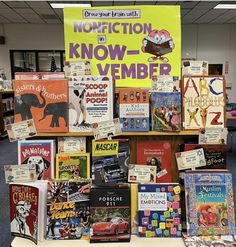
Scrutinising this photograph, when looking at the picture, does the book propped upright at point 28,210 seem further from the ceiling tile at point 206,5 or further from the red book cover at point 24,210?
the ceiling tile at point 206,5

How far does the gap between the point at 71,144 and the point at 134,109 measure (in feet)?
1.34

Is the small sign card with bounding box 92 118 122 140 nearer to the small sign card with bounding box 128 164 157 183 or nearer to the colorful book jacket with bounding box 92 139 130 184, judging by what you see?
the colorful book jacket with bounding box 92 139 130 184

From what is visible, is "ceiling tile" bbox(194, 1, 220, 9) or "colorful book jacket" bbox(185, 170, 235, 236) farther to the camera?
"ceiling tile" bbox(194, 1, 220, 9)

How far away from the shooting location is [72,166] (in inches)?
63.9

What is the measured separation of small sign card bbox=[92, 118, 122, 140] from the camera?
1577 millimetres

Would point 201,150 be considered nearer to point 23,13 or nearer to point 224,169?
point 224,169

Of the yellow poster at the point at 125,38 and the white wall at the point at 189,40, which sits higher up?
the white wall at the point at 189,40

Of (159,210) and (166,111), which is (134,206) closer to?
(159,210)

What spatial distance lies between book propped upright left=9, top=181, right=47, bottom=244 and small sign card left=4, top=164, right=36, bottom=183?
37 millimetres

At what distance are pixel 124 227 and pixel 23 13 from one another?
7868 millimetres

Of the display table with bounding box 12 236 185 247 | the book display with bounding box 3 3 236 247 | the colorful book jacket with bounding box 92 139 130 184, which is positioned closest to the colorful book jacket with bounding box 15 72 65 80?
the book display with bounding box 3 3 236 247

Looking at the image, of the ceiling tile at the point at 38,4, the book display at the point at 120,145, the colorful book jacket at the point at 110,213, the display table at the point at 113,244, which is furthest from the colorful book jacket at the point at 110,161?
the ceiling tile at the point at 38,4

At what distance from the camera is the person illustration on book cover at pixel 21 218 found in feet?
4.85

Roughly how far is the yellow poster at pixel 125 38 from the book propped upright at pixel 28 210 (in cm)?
78
